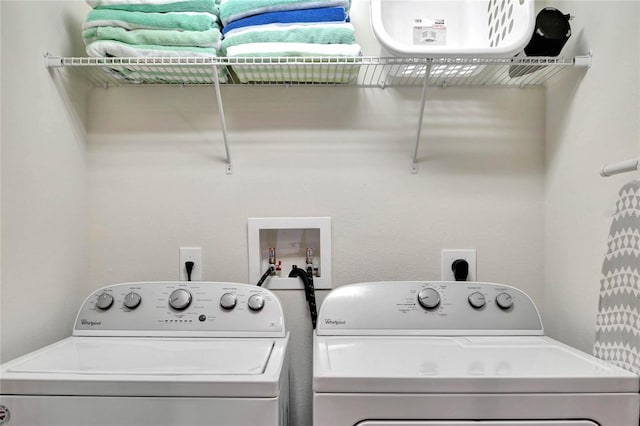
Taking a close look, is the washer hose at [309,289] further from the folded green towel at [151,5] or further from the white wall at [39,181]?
the folded green towel at [151,5]

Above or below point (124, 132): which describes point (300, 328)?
below

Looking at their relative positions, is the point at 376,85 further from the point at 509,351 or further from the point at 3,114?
the point at 3,114

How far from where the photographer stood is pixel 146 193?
154 centimetres

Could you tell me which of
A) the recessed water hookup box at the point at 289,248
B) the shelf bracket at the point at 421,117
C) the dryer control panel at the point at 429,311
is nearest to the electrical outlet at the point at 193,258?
the recessed water hookup box at the point at 289,248

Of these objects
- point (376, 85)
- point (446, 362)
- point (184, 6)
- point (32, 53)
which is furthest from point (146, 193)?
point (446, 362)

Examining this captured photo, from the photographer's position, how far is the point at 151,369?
0.94 meters

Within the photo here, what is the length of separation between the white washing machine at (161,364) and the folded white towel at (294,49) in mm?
752

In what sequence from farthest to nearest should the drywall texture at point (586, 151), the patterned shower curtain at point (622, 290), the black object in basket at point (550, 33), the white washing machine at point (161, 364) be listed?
the black object in basket at point (550, 33)
the drywall texture at point (586, 151)
the patterned shower curtain at point (622, 290)
the white washing machine at point (161, 364)

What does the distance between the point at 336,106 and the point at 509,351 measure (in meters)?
1.01

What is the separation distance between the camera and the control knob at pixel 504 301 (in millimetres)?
1296

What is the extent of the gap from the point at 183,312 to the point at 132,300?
0.17 metres

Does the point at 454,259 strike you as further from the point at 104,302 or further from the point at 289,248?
the point at 104,302

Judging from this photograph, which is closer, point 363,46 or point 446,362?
point 446,362

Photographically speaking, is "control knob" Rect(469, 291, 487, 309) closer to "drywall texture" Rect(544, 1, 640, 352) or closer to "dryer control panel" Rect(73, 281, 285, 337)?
"drywall texture" Rect(544, 1, 640, 352)
